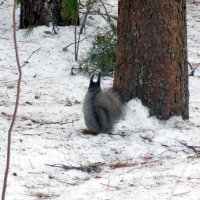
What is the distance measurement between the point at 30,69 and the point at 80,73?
596mm

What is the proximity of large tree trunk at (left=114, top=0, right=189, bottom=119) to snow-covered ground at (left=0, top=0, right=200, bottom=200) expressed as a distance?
134 millimetres

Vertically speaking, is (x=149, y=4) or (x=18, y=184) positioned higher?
(x=149, y=4)

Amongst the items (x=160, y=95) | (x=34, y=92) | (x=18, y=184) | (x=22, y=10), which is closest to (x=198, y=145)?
(x=160, y=95)

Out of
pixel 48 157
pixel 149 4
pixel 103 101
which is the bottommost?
pixel 48 157

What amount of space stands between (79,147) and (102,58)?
7.78 ft

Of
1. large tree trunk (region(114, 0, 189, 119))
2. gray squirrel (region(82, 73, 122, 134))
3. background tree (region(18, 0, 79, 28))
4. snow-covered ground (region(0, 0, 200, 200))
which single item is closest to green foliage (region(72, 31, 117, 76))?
snow-covered ground (region(0, 0, 200, 200))

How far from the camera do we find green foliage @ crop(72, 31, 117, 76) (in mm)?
6515

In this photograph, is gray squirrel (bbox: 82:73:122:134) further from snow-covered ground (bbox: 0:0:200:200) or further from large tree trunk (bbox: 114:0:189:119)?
large tree trunk (bbox: 114:0:189:119)

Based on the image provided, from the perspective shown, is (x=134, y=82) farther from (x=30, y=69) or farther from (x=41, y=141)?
(x=30, y=69)

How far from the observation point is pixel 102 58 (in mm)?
6523

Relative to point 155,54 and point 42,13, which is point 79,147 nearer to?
point 155,54

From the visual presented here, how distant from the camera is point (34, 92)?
589 cm

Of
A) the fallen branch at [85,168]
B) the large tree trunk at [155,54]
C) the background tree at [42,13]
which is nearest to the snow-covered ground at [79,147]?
the fallen branch at [85,168]

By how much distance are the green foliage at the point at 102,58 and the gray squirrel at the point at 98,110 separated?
1.90 m
